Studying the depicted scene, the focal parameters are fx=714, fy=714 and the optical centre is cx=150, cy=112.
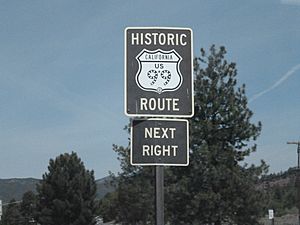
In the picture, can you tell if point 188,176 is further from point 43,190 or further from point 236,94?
point 43,190

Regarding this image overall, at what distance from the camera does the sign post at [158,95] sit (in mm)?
7430

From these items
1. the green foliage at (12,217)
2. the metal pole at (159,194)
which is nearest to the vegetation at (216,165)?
the metal pole at (159,194)

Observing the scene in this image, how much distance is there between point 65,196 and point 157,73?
179 feet

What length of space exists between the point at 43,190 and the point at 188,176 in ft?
122

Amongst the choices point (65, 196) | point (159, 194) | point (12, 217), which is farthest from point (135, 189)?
point (12, 217)

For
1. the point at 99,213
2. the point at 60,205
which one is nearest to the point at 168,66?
the point at 60,205

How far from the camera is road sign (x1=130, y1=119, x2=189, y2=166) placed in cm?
743

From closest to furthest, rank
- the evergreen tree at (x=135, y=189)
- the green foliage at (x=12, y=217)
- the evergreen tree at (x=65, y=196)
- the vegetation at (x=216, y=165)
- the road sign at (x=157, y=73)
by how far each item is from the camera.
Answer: the road sign at (x=157, y=73), the vegetation at (x=216, y=165), the evergreen tree at (x=135, y=189), the evergreen tree at (x=65, y=196), the green foliage at (x=12, y=217)

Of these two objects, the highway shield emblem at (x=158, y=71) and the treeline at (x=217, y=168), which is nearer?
the highway shield emblem at (x=158, y=71)

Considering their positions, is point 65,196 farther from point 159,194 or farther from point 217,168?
point 159,194

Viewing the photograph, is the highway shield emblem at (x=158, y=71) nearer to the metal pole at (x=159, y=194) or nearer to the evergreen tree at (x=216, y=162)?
the metal pole at (x=159, y=194)

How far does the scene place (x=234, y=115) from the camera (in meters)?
26.2

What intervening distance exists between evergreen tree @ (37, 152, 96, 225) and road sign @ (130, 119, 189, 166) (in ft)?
175

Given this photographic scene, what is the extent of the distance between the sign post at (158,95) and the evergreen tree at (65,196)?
5339 centimetres
